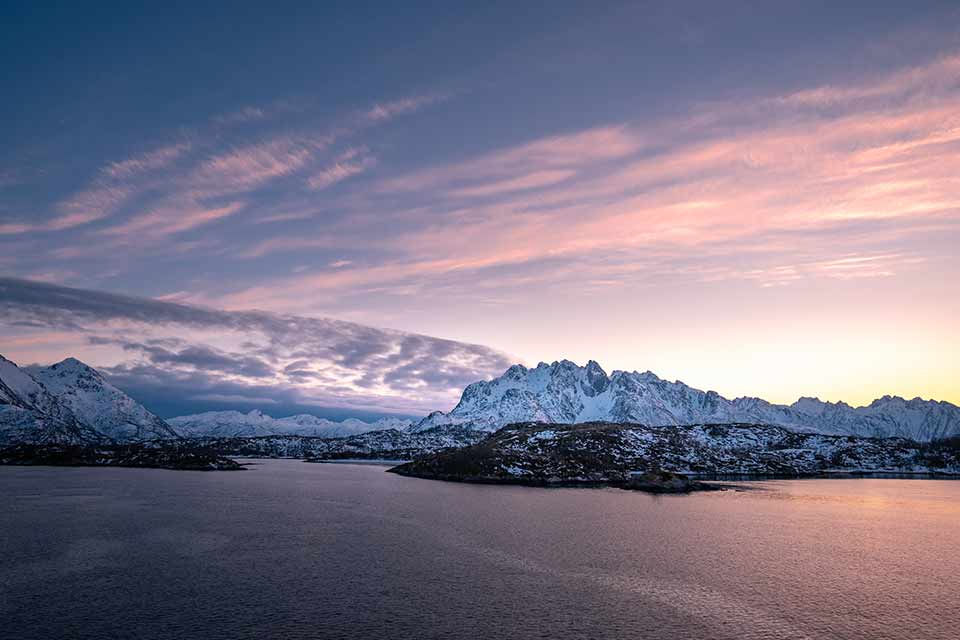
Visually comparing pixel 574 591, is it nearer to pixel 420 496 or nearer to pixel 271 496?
pixel 420 496

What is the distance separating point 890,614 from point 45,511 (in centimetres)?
17049

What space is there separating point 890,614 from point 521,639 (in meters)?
46.4

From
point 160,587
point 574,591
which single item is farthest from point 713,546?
point 160,587

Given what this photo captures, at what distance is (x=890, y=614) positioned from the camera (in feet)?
215

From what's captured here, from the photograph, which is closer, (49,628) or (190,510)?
(49,628)

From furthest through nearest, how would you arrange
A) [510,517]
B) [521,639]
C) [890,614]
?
[510,517] < [890,614] < [521,639]

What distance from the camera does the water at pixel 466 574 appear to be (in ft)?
196

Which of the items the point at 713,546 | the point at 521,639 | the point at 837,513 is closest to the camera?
the point at 521,639

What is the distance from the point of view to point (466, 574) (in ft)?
267

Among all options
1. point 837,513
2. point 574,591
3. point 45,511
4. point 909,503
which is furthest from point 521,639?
point 909,503

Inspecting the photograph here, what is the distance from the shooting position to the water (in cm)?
5966

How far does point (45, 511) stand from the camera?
438 feet

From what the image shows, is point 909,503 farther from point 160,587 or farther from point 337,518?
point 160,587

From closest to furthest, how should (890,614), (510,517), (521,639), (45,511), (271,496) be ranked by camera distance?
(521,639), (890,614), (45,511), (510,517), (271,496)
